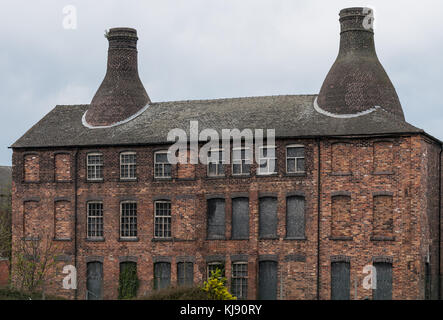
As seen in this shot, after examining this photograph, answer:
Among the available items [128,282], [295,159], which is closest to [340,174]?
[295,159]

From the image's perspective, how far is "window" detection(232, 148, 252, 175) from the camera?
40594 millimetres

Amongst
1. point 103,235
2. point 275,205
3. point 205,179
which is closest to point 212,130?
point 205,179

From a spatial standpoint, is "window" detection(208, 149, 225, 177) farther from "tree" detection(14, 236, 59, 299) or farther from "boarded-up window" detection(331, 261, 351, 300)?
"tree" detection(14, 236, 59, 299)

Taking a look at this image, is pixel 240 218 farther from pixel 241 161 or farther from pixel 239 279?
pixel 239 279

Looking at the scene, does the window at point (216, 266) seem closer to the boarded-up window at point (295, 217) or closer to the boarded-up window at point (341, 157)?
the boarded-up window at point (295, 217)

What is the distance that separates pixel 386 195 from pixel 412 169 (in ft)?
5.59

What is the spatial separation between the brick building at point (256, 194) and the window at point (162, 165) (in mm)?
61

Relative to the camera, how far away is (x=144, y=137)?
42.5 meters

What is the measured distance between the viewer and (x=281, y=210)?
39.5 m

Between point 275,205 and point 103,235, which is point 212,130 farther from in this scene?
point 103,235

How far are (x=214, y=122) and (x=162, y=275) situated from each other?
834cm

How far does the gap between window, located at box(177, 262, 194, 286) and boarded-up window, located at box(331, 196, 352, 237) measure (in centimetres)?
756

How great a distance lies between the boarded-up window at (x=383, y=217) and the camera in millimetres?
37812

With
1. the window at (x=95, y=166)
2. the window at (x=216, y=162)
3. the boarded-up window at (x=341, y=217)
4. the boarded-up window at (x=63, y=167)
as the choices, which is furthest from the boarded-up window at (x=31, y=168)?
the boarded-up window at (x=341, y=217)
